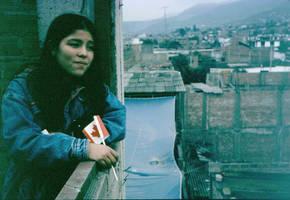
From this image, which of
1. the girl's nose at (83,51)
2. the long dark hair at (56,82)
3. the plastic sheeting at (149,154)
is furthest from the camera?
the plastic sheeting at (149,154)

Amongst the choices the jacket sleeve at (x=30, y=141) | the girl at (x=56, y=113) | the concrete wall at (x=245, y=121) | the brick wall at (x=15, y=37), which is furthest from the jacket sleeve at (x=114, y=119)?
the concrete wall at (x=245, y=121)

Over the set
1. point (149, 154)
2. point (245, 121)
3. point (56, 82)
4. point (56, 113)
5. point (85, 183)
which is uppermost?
point (56, 82)

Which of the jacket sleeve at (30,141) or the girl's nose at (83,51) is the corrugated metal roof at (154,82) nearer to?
the girl's nose at (83,51)

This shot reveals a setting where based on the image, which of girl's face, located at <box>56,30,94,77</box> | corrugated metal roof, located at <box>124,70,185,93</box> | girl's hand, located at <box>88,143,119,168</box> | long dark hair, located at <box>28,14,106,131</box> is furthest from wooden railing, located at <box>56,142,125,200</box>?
corrugated metal roof, located at <box>124,70,185,93</box>

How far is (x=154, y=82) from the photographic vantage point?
8.96 m

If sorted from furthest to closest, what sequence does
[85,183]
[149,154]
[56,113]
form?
[149,154], [56,113], [85,183]

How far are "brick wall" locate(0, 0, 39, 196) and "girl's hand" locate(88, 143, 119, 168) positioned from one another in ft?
3.58

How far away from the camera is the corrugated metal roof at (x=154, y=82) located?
8578 millimetres

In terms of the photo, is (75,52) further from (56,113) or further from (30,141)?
(30,141)

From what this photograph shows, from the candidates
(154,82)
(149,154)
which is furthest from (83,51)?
(154,82)

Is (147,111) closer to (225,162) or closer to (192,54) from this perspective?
(225,162)

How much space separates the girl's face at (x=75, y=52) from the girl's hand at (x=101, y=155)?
2.13 feet

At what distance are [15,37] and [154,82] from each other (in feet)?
22.8

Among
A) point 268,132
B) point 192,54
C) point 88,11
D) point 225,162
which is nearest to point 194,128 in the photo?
point 225,162
